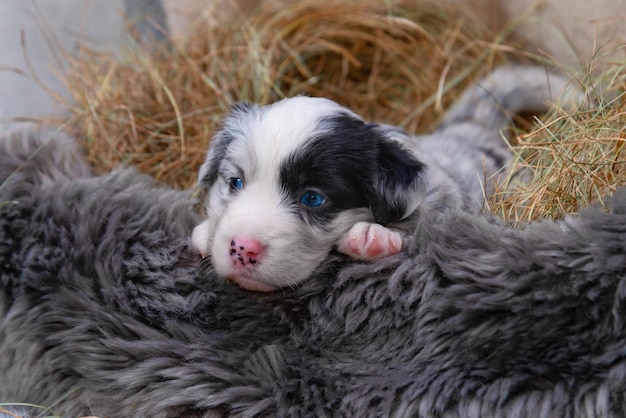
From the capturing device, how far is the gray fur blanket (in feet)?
6.36

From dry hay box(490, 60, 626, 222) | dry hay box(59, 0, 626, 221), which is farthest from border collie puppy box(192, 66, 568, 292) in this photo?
dry hay box(59, 0, 626, 221)

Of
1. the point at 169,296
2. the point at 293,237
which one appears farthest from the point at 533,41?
the point at 169,296

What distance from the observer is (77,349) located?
2396mm

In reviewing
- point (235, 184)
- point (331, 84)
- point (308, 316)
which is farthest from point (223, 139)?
point (331, 84)

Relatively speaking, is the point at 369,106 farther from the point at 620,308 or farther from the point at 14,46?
the point at 620,308

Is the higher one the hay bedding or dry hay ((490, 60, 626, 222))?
dry hay ((490, 60, 626, 222))

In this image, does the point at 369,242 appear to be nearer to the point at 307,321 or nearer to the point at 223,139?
the point at 307,321

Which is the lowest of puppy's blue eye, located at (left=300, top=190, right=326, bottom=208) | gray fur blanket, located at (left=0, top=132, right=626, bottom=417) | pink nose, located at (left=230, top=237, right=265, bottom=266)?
gray fur blanket, located at (left=0, top=132, right=626, bottom=417)

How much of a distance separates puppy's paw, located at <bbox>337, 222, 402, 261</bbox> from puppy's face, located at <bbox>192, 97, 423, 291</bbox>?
7 cm

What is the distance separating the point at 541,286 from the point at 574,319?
0.41 ft

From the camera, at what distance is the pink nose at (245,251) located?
226 centimetres

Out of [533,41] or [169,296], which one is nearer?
[169,296]

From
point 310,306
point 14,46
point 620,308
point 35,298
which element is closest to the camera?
point 620,308

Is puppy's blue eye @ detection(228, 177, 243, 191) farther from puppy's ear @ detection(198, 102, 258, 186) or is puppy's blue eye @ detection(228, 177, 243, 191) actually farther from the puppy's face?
puppy's ear @ detection(198, 102, 258, 186)
